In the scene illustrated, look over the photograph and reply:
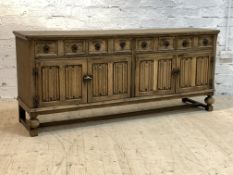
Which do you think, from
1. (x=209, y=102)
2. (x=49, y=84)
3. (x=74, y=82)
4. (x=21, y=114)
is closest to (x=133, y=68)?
(x=74, y=82)

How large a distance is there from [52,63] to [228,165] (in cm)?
161

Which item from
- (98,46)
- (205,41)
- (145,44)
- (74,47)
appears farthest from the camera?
(205,41)

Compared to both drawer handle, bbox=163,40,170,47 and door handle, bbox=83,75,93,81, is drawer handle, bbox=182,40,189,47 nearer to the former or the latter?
drawer handle, bbox=163,40,170,47

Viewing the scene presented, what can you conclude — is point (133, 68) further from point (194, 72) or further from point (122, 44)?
point (194, 72)

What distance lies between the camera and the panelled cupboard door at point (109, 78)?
369 centimetres

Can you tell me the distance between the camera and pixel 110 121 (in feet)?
13.1

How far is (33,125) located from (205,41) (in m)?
1.89

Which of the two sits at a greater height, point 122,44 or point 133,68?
point 122,44

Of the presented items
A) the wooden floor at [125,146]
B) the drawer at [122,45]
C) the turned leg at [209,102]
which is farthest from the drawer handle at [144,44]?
the turned leg at [209,102]

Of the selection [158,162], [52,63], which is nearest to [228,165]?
[158,162]

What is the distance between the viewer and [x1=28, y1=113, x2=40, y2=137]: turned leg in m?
3.49

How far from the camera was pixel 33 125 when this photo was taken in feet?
11.5

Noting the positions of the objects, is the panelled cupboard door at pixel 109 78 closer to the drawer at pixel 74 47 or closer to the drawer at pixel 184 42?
the drawer at pixel 74 47

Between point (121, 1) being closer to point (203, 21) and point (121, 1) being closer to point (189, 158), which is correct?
point (203, 21)
